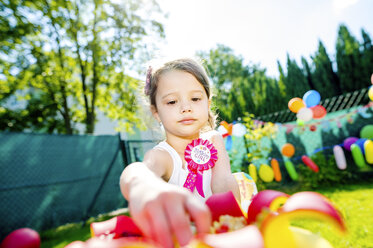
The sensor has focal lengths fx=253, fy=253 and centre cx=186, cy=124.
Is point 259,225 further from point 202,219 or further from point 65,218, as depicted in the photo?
point 65,218

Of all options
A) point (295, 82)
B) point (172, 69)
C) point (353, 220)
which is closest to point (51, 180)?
point (172, 69)

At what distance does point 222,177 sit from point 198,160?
0.15m

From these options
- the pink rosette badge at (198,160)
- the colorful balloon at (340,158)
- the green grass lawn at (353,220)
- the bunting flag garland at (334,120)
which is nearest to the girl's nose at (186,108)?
the pink rosette badge at (198,160)

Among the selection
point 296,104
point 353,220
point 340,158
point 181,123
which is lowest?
point 353,220

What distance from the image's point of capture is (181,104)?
50.4 inches

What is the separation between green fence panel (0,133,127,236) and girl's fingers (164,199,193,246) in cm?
579

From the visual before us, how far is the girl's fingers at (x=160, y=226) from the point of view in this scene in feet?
1.43

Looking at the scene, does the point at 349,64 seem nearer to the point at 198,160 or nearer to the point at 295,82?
the point at 295,82

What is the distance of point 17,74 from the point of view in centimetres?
1170

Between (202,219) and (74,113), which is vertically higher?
(74,113)

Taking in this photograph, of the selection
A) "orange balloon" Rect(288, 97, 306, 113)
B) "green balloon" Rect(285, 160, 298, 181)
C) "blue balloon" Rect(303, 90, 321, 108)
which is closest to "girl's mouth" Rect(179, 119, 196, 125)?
"orange balloon" Rect(288, 97, 306, 113)

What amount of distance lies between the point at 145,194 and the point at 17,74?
45.3 feet

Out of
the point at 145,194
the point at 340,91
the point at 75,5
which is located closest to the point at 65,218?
the point at 145,194

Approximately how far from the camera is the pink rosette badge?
123 centimetres
